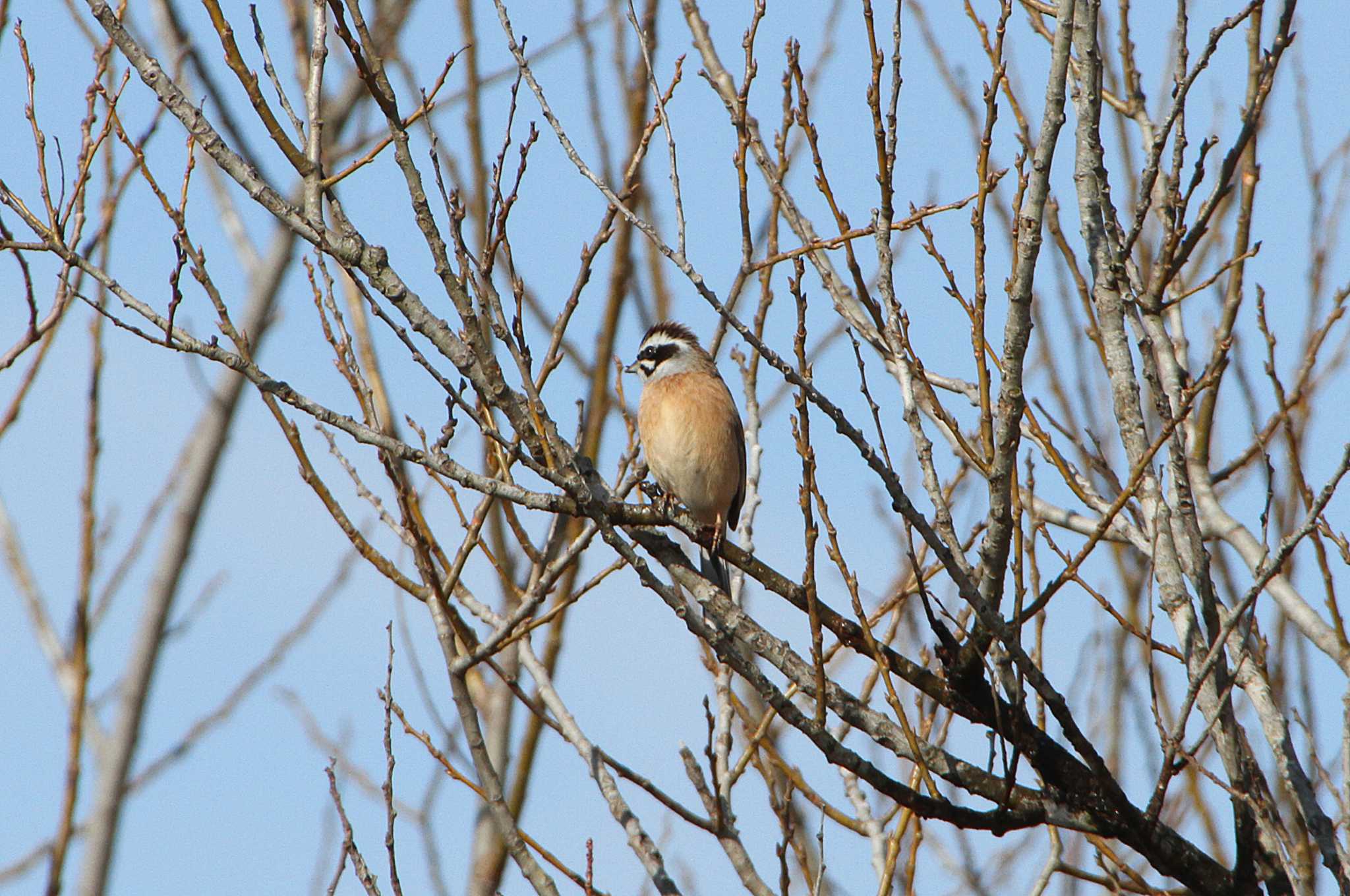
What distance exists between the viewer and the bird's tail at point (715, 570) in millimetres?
6188

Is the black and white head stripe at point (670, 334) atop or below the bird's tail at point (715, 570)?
atop

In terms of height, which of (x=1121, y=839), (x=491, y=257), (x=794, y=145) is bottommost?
(x=1121, y=839)

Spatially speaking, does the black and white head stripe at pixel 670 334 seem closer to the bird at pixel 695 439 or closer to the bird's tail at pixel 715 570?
the bird at pixel 695 439

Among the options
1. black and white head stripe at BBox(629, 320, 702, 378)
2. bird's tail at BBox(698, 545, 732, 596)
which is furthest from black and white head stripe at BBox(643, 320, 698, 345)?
bird's tail at BBox(698, 545, 732, 596)

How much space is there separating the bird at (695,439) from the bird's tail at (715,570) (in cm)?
3

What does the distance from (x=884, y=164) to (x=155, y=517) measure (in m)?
3.07

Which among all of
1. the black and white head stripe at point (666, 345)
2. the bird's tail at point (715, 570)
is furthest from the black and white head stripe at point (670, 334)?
the bird's tail at point (715, 570)

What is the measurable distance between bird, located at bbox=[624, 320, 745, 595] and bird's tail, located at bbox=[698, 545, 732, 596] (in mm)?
29

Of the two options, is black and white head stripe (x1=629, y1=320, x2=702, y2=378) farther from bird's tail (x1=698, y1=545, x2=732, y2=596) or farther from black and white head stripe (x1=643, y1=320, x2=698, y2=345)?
bird's tail (x1=698, y1=545, x2=732, y2=596)

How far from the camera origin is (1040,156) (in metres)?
3.21

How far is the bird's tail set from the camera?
6.19m

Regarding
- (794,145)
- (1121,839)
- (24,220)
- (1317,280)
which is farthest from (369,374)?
(1317,280)

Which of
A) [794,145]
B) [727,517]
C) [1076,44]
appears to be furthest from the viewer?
[727,517]

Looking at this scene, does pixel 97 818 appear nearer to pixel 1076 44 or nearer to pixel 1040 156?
pixel 1040 156
